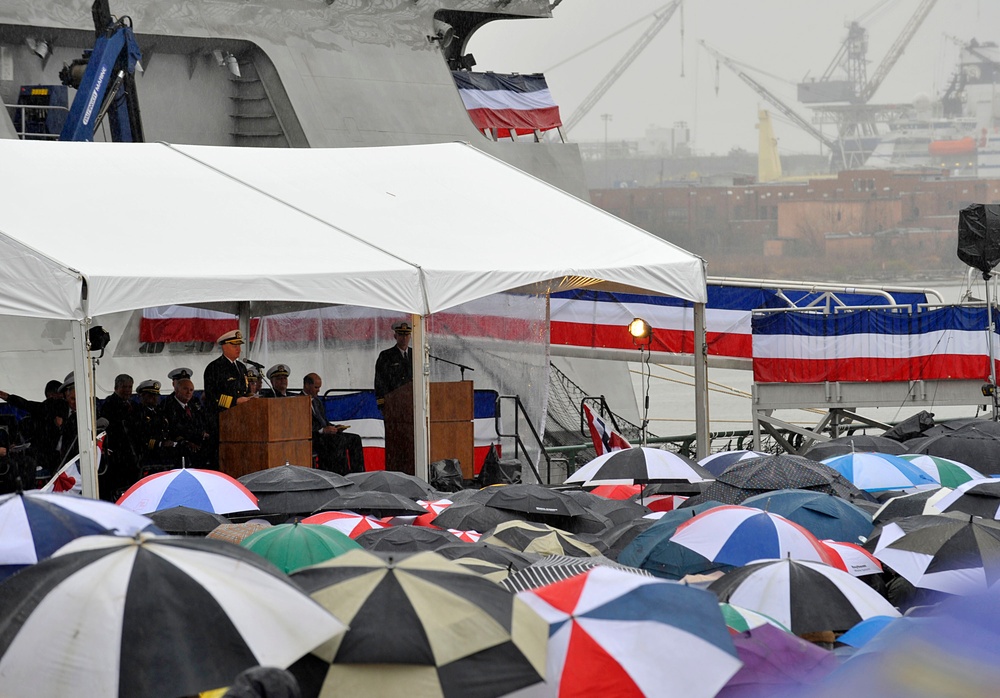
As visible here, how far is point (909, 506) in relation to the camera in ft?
26.1

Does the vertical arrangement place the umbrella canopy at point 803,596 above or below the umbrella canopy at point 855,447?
below

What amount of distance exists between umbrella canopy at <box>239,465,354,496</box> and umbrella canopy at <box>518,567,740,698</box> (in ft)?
16.7

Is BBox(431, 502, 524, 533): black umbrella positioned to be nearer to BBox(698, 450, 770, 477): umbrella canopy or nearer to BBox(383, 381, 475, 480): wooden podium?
BBox(698, 450, 770, 477): umbrella canopy

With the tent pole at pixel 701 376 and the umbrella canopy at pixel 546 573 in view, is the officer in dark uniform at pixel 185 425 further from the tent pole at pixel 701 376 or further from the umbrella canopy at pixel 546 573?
the umbrella canopy at pixel 546 573

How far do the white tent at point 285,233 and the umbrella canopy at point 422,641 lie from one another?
6191mm

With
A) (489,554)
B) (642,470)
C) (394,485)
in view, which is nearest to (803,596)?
(489,554)

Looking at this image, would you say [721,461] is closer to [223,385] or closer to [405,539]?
[223,385]

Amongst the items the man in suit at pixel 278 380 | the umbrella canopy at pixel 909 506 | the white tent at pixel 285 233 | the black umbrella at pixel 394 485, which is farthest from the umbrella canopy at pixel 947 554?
the man in suit at pixel 278 380

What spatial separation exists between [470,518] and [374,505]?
79 centimetres

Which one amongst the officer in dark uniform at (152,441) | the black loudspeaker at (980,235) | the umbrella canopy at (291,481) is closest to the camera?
the umbrella canopy at (291,481)

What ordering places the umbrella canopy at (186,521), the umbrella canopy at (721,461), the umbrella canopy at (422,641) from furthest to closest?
the umbrella canopy at (721,461), the umbrella canopy at (186,521), the umbrella canopy at (422,641)

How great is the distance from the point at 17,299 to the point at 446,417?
4991mm

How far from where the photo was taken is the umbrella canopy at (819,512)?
25.5 feet

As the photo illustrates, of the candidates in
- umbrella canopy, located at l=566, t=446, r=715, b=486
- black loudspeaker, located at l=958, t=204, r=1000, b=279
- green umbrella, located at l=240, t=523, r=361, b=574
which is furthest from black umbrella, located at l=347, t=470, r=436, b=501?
black loudspeaker, located at l=958, t=204, r=1000, b=279
